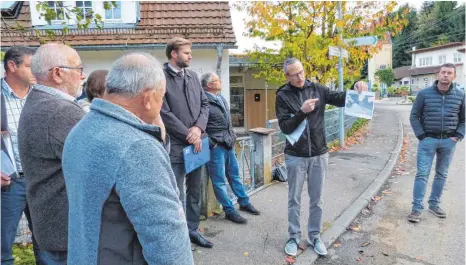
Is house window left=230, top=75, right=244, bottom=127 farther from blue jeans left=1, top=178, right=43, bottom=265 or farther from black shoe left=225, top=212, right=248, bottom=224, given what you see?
blue jeans left=1, top=178, right=43, bottom=265

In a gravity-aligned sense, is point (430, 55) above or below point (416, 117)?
above

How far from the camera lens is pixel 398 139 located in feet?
41.2

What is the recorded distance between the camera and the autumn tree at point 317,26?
10156mm

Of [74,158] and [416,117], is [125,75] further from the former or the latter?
[416,117]

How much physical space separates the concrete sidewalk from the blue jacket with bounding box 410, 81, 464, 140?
5.16 feet

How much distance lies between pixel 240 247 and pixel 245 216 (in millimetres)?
895

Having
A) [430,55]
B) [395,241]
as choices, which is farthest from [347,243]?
[430,55]

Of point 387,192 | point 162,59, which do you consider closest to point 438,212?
point 387,192

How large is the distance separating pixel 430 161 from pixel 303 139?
2529mm

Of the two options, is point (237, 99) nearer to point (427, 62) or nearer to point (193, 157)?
point (193, 157)

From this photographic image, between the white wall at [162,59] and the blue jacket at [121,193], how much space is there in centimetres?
917

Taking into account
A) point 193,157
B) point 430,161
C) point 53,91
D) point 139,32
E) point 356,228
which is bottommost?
point 356,228

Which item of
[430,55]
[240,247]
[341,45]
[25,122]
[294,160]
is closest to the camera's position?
[25,122]

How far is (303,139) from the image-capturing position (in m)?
3.68
